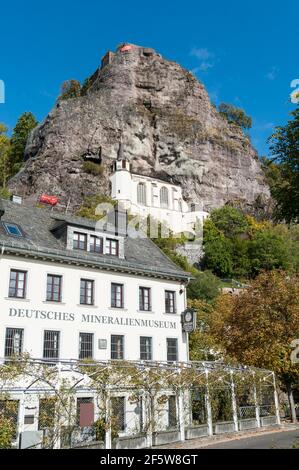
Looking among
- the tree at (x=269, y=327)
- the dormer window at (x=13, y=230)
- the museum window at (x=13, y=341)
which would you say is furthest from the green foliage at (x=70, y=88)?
the museum window at (x=13, y=341)

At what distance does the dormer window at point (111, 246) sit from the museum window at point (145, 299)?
8.75ft

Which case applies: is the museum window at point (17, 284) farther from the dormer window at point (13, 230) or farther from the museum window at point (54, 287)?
the dormer window at point (13, 230)

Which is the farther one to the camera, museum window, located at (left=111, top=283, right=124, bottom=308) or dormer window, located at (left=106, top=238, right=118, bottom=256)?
dormer window, located at (left=106, top=238, right=118, bottom=256)

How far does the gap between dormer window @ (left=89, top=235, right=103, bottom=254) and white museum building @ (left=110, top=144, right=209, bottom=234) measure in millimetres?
64027

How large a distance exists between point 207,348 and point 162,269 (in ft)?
29.4

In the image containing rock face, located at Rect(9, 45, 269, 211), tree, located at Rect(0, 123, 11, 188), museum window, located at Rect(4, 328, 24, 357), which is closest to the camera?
museum window, located at Rect(4, 328, 24, 357)

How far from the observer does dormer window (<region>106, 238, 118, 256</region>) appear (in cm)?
2692

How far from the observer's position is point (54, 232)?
86.3ft

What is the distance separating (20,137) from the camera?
355ft

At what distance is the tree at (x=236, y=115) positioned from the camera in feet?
459

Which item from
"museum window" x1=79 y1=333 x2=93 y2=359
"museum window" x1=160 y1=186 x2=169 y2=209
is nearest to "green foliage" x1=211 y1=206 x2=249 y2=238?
"museum window" x1=160 y1=186 x2=169 y2=209

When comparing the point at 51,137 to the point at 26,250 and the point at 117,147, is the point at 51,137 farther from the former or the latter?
the point at 26,250

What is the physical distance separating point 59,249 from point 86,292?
2771mm

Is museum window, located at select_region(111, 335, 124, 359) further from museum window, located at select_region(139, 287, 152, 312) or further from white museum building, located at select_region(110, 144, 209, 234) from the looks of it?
white museum building, located at select_region(110, 144, 209, 234)
